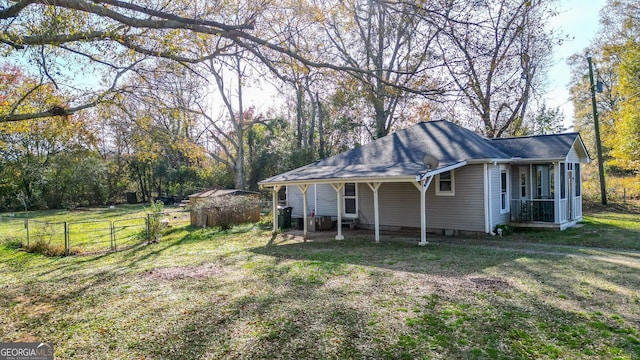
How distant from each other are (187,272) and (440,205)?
836 cm

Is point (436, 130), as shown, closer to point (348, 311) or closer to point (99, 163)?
point (348, 311)

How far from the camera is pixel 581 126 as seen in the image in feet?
120

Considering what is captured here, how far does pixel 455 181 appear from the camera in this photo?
476 inches

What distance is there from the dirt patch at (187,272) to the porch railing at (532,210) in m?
10.4

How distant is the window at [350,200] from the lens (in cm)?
1478

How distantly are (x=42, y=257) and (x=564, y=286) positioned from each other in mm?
12836

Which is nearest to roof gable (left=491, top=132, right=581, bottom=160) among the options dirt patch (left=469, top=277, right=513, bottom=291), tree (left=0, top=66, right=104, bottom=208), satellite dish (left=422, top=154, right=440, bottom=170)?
satellite dish (left=422, top=154, right=440, bottom=170)

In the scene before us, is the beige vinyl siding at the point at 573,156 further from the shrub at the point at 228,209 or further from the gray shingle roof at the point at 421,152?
the shrub at the point at 228,209

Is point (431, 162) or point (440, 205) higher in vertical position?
point (431, 162)

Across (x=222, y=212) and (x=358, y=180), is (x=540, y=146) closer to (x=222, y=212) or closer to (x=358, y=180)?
(x=358, y=180)

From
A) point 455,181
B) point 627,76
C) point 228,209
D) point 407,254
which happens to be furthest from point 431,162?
point 627,76

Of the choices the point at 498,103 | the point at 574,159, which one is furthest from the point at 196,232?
the point at 498,103

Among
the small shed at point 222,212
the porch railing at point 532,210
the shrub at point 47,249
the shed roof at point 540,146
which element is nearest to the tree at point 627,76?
the shed roof at point 540,146

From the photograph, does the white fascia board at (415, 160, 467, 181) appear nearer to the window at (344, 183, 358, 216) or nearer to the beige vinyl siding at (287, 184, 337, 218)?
the window at (344, 183, 358, 216)
